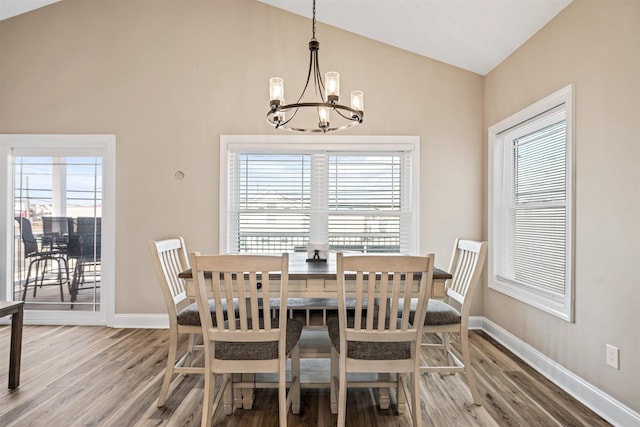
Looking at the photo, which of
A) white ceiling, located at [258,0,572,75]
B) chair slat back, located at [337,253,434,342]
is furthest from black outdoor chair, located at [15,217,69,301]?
chair slat back, located at [337,253,434,342]

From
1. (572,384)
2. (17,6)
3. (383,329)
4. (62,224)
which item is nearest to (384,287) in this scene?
(383,329)

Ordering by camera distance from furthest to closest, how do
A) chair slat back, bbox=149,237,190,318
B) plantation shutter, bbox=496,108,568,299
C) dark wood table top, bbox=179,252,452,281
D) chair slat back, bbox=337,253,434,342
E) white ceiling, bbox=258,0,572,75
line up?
1. white ceiling, bbox=258,0,572,75
2. plantation shutter, bbox=496,108,568,299
3. chair slat back, bbox=149,237,190,318
4. dark wood table top, bbox=179,252,452,281
5. chair slat back, bbox=337,253,434,342

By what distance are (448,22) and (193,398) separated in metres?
3.61

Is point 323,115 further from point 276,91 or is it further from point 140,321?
point 140,321

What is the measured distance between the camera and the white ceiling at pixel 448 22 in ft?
9.85

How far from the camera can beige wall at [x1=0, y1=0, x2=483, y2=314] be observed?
403 centimetres

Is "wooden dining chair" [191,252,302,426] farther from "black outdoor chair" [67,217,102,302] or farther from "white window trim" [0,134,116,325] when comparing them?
"black outdoor chair" [67,217,102,302]

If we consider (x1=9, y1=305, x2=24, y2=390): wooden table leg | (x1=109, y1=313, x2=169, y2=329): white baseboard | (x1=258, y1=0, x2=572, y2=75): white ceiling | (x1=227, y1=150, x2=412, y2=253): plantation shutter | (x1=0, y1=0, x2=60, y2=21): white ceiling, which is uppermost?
(x1=0, y1=0, x2=60, y2=21): white ceiling

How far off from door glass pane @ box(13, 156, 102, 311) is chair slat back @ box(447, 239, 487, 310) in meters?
3.64

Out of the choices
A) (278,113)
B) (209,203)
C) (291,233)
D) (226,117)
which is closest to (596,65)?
(278,113)

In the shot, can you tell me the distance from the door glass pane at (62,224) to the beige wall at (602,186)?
438 centimetres

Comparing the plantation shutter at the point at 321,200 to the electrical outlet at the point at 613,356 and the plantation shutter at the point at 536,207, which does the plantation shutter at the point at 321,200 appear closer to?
the plantation shutter at the point at 536,207

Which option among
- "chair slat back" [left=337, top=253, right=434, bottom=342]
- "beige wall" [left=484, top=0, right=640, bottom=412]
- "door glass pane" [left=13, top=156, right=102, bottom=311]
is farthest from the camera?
"door glass pane" [left=13, top=156, right=102, bottom=311]

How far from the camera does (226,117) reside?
4.04 metres
